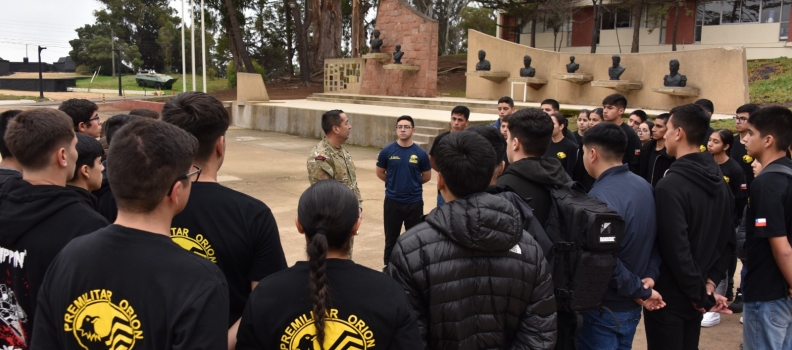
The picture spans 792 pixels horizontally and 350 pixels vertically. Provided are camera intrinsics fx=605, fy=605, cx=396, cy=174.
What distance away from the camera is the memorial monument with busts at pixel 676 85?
49.6 feet

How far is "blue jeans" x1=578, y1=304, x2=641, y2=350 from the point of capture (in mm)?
3156

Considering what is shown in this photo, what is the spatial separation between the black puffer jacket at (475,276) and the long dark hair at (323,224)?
0.44m

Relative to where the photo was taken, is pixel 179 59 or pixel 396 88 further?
pixel 179 59

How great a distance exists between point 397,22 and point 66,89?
29.4 meters

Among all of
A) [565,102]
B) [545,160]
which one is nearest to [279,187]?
[545,160]

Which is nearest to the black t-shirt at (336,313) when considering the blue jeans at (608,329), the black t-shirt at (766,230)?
the blue jeans at (608,329)

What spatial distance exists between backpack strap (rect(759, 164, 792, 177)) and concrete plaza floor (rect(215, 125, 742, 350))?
1678 millimetres

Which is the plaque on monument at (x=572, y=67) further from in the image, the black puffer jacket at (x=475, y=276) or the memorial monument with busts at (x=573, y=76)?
the black puffer jacket at (x=475, y=276)

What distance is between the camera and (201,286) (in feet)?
5.75

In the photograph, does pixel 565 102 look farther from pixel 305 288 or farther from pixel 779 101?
pixel 305 288

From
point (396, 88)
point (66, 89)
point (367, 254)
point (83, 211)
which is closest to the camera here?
point (83, 211)

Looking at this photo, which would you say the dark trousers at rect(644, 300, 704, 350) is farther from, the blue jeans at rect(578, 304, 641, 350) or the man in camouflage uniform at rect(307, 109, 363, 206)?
the man in camouflage uniform at rect(307, 109, 363, 206)

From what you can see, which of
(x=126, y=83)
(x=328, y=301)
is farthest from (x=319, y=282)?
(x=126, y=83)

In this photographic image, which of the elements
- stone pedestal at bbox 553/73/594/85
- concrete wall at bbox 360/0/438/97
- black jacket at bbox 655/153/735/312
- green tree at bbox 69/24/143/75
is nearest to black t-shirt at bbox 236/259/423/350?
black jacket at bbox 655/153/735/312
